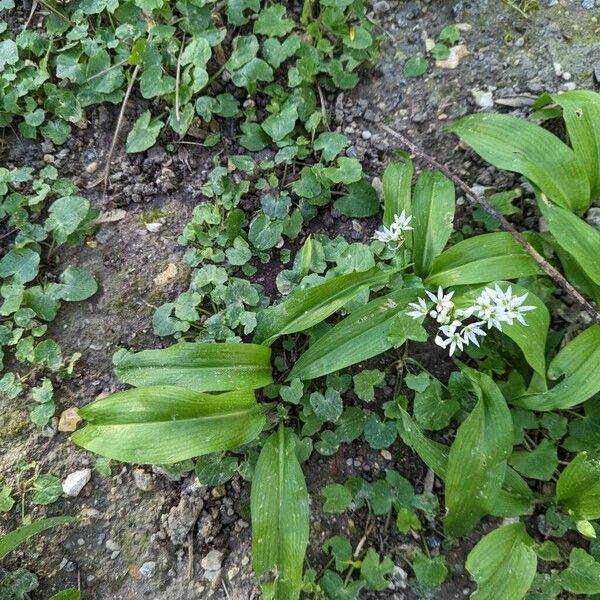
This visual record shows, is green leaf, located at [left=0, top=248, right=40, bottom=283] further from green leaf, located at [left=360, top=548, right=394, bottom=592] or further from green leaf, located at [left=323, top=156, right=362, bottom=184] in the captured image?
green leaf, located at [left=360, top=548, right=394, bottom=592]

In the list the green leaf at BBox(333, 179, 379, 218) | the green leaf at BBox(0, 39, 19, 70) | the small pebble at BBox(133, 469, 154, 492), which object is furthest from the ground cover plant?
the green leaf at BBox(0, 39, 19, 70)

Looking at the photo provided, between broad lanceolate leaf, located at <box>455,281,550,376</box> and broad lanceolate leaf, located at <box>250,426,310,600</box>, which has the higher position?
broad lanceolate leaf, located at <box>455,281,550,376</box>

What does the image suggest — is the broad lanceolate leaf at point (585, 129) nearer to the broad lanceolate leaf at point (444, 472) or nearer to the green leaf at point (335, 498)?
the broad lanceolate leaf at point (444, 472)

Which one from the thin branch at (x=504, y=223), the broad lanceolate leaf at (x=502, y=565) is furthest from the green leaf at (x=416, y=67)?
the broad lanceolate leaf at (x=502, y=565)

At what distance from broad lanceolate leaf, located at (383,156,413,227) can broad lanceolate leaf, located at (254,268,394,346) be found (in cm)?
31

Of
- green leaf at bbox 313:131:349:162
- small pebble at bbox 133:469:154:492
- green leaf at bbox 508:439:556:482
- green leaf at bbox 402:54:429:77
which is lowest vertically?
green leaf at bbox 508:439:556:482

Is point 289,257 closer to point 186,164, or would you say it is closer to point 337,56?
point 186,164

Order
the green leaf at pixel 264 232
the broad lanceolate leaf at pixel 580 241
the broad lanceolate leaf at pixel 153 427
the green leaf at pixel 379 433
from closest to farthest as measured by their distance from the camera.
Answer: the broad lanceolate leaf at pixel 153 427 < the broad lanceolate leaf at pixel 580 241 < the green leaf at pixel 379 433 < the green leaf at pixel 264 232

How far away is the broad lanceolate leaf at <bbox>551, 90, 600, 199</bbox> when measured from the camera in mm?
2340

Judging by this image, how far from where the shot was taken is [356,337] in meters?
2.19

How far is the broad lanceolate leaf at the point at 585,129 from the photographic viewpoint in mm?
2340

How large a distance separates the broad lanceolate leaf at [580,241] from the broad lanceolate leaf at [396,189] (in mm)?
598

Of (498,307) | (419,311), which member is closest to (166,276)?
(419,311)

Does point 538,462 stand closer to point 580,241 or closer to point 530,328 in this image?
point 530,328
